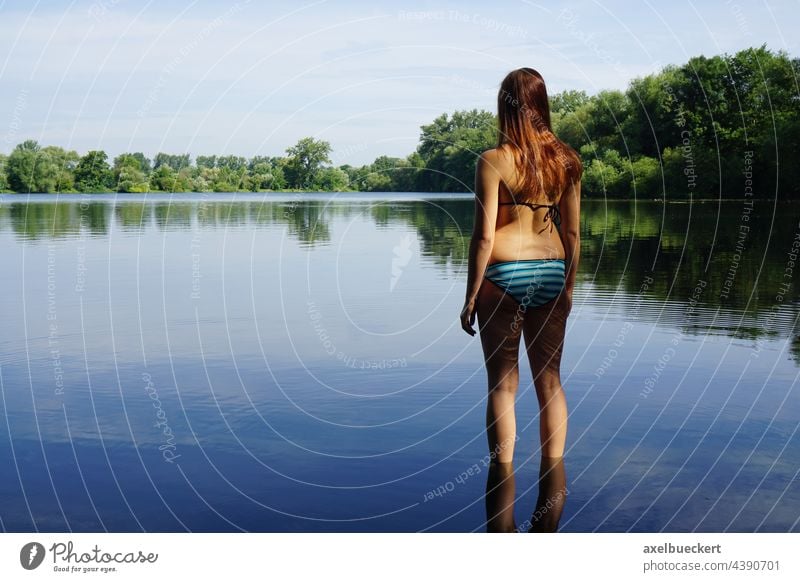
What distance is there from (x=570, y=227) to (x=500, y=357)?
3.35ft

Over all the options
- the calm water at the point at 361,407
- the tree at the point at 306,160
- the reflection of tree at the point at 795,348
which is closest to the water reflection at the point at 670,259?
the reflection of tree at the point at 795,348

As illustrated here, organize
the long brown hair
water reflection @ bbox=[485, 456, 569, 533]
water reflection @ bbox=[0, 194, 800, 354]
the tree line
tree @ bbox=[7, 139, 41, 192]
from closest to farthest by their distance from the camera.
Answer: water reflection @ bbox=[485, 456, 569, 533] < the long brown hair < water reflection @ bbox=[0, 194, 800, 354] < the tree line < tree @ bbox=[7, 139, 41, 192]

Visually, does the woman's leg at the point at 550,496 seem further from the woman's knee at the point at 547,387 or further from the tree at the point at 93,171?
the tree at the point at 93,171

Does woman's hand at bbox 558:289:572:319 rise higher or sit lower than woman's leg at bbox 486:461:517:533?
higher

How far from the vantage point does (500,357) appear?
24.1ft

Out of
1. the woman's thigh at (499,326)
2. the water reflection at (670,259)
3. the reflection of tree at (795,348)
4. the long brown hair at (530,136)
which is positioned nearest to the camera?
the long brown hair at (530,136)

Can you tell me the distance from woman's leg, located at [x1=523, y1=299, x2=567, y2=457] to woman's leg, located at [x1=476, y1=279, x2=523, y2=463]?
0.14 meters

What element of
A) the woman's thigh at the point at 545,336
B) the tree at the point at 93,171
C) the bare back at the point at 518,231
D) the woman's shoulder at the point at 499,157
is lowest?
the tree at the point at 93,171

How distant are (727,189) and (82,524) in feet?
249

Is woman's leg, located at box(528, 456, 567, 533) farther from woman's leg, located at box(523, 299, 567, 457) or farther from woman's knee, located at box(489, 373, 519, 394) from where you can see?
woman's knee, located at box(489, 373, 519, 394)

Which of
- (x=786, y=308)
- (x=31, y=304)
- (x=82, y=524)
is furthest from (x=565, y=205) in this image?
(x=31, y=304)

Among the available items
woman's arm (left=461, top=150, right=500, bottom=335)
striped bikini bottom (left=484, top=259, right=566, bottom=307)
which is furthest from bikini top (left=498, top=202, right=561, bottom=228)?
striped bikini bottom (left=484, top=259, right=566, bottom=307)

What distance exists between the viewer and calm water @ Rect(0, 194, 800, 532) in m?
6.87

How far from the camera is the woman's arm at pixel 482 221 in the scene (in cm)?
699
